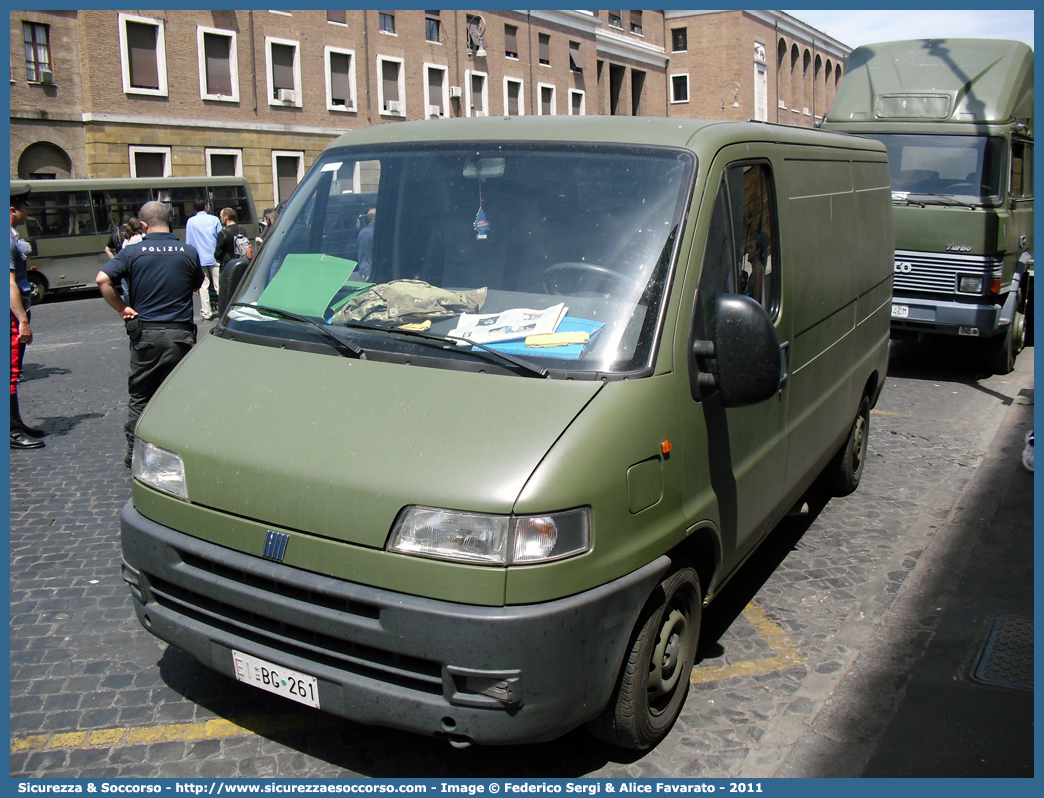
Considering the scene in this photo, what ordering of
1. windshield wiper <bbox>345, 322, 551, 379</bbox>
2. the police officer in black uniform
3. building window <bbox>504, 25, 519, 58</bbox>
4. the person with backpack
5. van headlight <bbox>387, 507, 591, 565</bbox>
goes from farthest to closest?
building window <bbox>504, 25, 519, 58</bbox>
the person with backpack
the police officer in black uniform
windshield wiper <bbox>345, 322, 551, 379</bbox>
van headlight <bbox>387, 507, 591, 565</bbox>

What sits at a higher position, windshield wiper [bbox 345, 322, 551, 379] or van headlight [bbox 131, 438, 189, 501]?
windshield wiper [bbox 345, 322, 551, 379]

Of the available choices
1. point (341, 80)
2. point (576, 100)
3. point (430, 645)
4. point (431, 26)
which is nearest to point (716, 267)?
point (430, 645)

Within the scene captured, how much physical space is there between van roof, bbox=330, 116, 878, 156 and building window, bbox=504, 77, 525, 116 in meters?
47.0

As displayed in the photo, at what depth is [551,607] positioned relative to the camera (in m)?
2.81

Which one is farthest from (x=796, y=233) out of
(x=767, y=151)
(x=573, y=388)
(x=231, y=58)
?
(x=231, y=58)

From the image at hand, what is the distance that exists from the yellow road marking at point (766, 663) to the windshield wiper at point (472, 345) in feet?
5.50

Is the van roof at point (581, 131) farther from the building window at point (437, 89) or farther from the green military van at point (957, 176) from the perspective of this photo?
the building window at point (437, 89)

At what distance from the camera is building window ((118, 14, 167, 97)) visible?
33531mm

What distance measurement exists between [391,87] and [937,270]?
37438 mm

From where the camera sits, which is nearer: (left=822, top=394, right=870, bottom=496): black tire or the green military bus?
(left=822, top=394, right=870, bottom=496): black tire

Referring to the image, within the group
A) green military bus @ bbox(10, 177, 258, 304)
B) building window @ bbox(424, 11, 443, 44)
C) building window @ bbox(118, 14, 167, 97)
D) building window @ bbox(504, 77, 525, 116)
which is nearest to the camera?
green military bus @ bbox(10, 177, 258, 304)

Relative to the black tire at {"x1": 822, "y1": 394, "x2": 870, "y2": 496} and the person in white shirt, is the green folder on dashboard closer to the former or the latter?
the black tire at {"x1": 822, "y1": 394, "x2": 870, "y2": 496}

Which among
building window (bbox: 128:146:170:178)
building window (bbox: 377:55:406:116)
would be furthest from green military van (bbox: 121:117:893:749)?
building window (bbox: 377:55:406:116)

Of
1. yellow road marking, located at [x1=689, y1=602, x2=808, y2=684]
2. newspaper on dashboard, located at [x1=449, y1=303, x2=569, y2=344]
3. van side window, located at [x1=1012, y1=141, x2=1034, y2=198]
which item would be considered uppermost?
van side window, located at [x1=1012, y1=141, x2=1034, y2=198]
